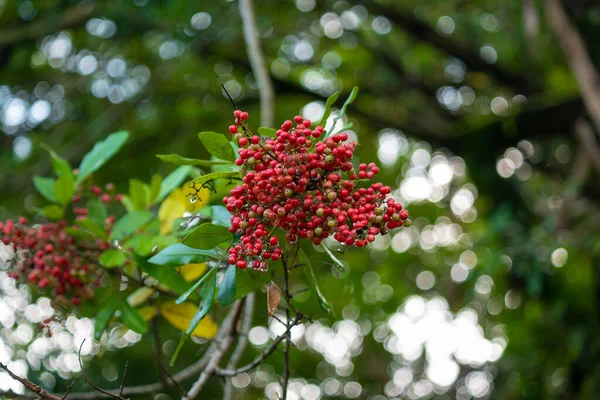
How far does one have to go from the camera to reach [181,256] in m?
1.13

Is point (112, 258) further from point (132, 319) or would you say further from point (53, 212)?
point (53, 212)

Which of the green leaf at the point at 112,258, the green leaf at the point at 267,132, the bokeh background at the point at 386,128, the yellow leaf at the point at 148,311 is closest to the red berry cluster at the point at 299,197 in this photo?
the green leaf at the point at 267,132

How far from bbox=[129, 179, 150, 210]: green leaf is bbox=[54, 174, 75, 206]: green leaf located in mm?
149

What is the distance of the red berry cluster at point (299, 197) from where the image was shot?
97 centimetres

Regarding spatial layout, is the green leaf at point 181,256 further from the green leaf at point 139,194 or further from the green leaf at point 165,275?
the green leaf at point 139,194

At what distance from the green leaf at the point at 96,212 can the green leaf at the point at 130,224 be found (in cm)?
7

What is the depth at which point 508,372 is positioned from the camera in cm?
384

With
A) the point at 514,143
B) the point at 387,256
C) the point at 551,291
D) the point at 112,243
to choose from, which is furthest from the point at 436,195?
the point at 112,243

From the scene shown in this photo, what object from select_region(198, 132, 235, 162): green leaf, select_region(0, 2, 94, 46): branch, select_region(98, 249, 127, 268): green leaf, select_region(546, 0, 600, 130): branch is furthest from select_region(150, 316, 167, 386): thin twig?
select_region(0, 2, 94, 46): branch

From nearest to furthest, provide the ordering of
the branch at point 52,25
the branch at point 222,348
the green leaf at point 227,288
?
the green leaf at point 227,288 → the branch at point 222,348 → the branch at point 52,25

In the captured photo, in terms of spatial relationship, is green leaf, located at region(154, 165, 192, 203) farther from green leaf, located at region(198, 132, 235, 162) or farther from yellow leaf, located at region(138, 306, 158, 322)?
green leaf, located at region(198, 132, 235, 162)

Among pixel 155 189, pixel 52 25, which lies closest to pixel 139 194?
pixel 155 189

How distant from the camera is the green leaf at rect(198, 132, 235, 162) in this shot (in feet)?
3.61

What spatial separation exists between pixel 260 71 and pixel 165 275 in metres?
0.92
